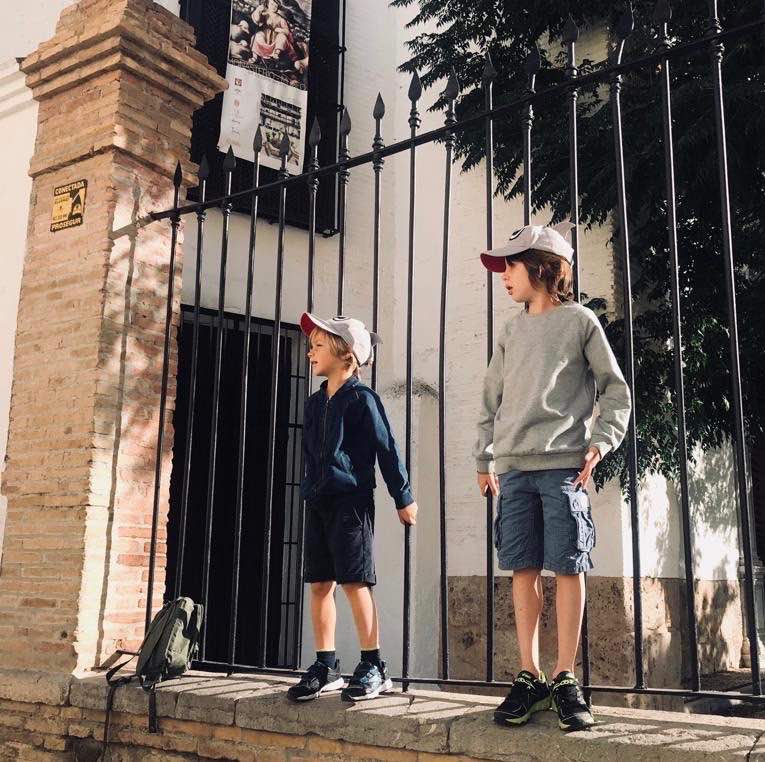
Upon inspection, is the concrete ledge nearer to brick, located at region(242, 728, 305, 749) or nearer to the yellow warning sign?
brick, located at region(242, 728, 305, 749)

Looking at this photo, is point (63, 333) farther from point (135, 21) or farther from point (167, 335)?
point (135, 21)

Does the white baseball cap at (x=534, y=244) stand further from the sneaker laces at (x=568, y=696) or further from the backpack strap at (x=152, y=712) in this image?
the backpack strap at (x=152, y=712)

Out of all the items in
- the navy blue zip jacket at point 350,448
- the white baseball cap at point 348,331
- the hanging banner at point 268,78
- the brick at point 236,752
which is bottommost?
→ the brick at point 236,752

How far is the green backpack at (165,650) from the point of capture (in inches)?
153

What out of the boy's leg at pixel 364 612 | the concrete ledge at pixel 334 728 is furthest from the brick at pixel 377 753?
the boy's leg at pixel 364 612

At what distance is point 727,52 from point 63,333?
4392mm

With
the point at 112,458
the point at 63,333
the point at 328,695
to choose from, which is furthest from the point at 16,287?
the point at 328,695

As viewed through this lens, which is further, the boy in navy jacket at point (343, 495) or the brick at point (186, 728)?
the brick at point (186, 728)

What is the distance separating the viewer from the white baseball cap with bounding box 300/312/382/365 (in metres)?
3.67

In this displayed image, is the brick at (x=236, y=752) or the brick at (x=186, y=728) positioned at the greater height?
the brick at (x=186, y=728)

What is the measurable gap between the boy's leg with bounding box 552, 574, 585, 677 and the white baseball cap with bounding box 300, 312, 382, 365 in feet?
4.33

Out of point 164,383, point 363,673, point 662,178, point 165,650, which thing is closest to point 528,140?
point 363,673

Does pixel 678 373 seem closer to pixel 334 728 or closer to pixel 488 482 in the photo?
pixel 488 482

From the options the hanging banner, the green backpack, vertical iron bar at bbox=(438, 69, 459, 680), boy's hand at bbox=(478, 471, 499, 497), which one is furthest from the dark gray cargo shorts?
the hanging banner
